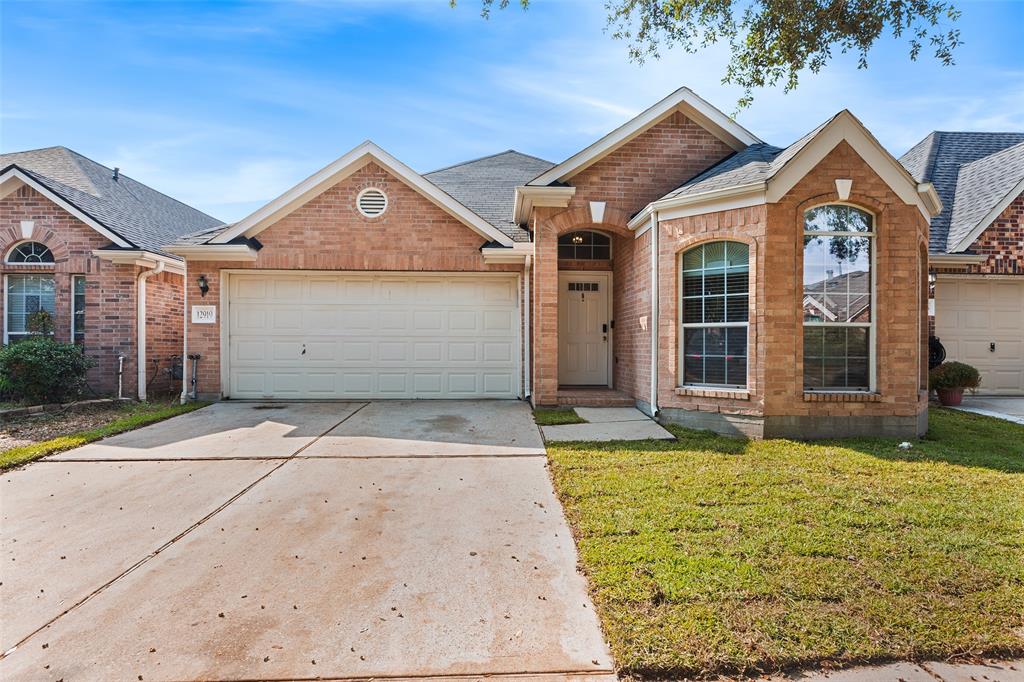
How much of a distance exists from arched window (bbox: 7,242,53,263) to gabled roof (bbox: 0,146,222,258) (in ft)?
3.62

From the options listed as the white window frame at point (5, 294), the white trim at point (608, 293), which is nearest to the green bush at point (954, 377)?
the white trim at point (608, 293)

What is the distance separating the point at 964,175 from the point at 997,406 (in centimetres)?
649

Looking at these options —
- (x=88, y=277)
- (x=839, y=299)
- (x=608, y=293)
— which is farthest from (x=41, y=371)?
(x=839, y=299)

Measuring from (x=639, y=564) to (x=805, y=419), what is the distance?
449 cm

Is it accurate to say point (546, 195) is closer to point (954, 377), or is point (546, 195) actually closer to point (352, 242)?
point (352, 242)

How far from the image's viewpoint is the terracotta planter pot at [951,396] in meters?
9.34

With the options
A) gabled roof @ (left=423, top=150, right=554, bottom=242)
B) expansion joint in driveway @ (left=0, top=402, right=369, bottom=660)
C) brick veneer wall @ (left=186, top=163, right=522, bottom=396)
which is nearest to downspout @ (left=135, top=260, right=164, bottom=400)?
brick veneer wall @ (left=186, top=163, right=522, bottom=396)

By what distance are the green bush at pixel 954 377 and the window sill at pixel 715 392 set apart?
19.1ft

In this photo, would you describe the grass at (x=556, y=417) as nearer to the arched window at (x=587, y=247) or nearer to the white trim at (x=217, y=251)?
the arched window at (x=587, y=247)

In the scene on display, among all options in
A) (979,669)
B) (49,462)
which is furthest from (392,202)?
(979,669)

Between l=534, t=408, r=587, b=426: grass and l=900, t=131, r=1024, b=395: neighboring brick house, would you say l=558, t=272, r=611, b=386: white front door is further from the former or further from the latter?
l=900, t=131, r=1024, b=395: neighboring brick house

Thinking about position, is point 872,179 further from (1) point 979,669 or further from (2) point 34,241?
(2) point 34,241

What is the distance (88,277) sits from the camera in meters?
10.0

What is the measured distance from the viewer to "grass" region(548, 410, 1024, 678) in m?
2.41
